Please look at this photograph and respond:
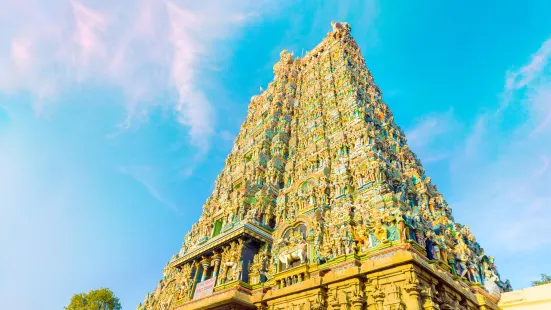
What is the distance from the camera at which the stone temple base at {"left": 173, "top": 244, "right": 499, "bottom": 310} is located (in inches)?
426

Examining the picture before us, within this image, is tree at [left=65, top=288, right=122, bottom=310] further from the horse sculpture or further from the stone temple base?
the horse sculpture

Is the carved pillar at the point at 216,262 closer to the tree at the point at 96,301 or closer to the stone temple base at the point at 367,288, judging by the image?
the stone temple base at the point at 367,288

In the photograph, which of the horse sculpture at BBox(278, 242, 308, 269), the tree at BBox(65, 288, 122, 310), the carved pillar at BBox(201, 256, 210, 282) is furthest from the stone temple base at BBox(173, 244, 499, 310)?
the tree at BBox(65, 288, 122, 310)

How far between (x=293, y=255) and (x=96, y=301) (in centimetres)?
2649

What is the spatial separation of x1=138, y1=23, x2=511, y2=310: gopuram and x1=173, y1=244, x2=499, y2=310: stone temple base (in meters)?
0.04

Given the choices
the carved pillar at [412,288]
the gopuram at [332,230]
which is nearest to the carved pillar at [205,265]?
the gopuram at [332,230]

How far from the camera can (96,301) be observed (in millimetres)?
31969

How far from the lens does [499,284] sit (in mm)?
15859

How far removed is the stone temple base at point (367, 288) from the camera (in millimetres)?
10828

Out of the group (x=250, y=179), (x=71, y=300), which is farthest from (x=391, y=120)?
(x=71, y=300)

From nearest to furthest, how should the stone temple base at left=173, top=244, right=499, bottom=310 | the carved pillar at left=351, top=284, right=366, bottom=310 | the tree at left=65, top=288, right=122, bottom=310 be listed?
1. the stone temple base at left=173, top=244, right=499, bottom=310
2. the carved pillar at left=351, top=284, right=366, bottom=310
3. the tree at left=65, top=288, right=122, bottom=310

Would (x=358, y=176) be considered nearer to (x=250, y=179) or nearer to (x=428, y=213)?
(x=428, y=213)

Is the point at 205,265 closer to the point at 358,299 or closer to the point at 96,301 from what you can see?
the point at 358,299

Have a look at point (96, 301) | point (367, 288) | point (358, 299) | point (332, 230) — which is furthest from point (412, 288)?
point (96, 301)
